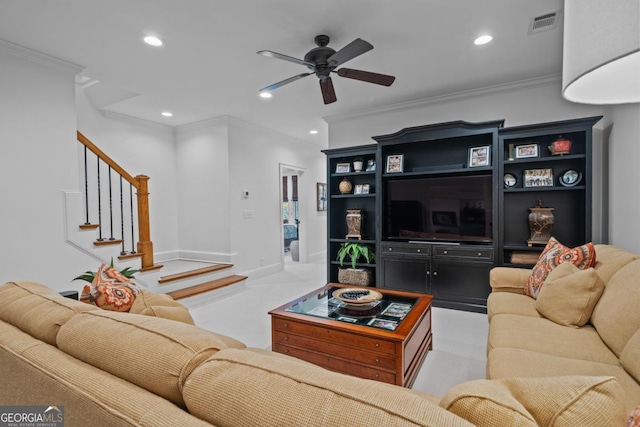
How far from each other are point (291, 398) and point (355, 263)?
396 centimetres

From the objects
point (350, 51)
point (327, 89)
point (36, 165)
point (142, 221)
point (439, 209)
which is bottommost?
point (142, 221)

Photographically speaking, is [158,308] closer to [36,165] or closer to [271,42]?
[271,42]

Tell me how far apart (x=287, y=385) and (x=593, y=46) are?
74cm

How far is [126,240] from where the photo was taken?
5020 millimetres

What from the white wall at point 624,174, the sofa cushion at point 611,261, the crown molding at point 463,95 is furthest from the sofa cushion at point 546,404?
the crown molding at point 463,95

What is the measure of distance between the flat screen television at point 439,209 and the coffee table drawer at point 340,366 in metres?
2.43

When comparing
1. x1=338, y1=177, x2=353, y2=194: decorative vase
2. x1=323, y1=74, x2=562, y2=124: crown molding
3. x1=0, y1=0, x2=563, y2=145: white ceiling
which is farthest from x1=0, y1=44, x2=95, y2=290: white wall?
x1=323, y1=74, x2=562, y2=124: crown molding

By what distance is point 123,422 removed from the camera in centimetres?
67

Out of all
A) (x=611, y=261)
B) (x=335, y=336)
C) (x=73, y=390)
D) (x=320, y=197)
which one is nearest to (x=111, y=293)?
(x=73, y=390)

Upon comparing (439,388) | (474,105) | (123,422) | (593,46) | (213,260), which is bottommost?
(439,388)

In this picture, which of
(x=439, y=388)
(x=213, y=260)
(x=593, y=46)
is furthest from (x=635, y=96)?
(x=213, y=260)

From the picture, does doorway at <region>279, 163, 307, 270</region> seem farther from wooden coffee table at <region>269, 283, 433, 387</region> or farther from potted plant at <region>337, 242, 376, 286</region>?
wooden coffee table at <region>269, 283, 433, 387</region>

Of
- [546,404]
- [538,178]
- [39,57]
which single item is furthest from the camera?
[538,178]

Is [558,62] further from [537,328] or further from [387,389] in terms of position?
[387,389]
